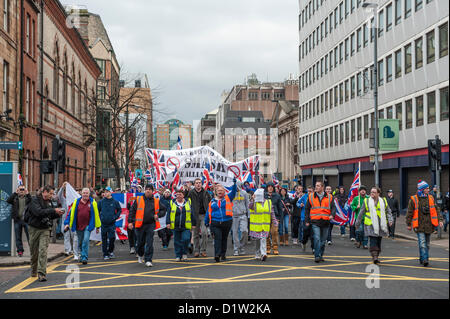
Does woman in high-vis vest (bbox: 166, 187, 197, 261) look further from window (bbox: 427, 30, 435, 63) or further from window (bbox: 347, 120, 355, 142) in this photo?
window (bbox: 347, 120, 355, 142)

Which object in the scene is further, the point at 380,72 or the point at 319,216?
the point at 380,72

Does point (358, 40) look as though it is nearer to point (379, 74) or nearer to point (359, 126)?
point (379, 74)

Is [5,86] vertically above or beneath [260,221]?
above

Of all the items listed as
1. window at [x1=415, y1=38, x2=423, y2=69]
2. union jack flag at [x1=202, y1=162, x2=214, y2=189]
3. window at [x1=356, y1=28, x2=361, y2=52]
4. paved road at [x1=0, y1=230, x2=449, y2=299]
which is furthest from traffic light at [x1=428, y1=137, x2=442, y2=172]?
window at [x1=356, y1=28, x2=361, y2=52]

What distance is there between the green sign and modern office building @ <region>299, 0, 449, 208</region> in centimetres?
223

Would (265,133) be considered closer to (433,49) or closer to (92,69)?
(92,69)

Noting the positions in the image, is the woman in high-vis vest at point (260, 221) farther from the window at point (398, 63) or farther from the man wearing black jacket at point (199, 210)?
the window at point (398, 63)

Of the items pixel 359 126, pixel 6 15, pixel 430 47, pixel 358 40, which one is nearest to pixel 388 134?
pixel 430 47

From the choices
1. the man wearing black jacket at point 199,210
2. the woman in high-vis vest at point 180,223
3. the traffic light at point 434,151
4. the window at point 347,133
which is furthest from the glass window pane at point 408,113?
the woman in high-vis vest at point 180,223

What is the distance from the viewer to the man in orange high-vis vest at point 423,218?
12.6 metres

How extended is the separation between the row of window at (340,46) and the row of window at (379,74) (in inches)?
10.1

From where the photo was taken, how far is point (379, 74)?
41344 mm

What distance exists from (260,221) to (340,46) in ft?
130
